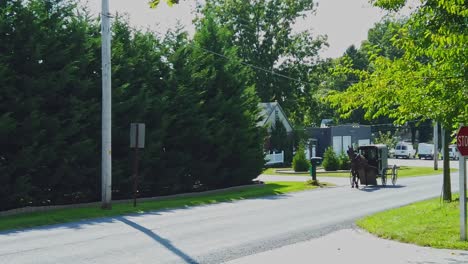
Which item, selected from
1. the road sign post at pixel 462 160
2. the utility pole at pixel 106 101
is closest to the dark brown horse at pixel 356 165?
the utility pole at pixel 106 101

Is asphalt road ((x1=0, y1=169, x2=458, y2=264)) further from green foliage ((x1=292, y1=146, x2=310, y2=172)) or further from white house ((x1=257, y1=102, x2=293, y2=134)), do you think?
white house ((x1=257, y1=102, x2=293, y2=134))

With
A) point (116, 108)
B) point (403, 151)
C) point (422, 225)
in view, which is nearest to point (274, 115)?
point (403, 151)

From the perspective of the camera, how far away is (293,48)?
237ft

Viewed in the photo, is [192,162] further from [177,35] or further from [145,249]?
[145,249]

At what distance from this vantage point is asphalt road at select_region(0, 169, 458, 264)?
11.3m

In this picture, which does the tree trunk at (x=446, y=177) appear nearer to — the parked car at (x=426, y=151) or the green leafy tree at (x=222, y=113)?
the green leafy tree at (x=222, y=113)

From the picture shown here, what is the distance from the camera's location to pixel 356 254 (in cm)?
1108

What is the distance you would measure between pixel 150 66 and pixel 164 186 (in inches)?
211

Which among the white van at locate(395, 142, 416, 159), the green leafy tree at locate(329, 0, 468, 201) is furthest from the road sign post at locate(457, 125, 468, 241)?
the white van at locate(395, 142, 416, 159)

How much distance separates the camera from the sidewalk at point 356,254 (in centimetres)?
1040

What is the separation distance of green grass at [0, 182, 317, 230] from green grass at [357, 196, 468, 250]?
8046 mm

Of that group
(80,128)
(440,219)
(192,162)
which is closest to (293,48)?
(192,162)

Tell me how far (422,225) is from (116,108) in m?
13.1

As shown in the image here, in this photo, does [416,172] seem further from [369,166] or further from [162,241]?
[162,241]
